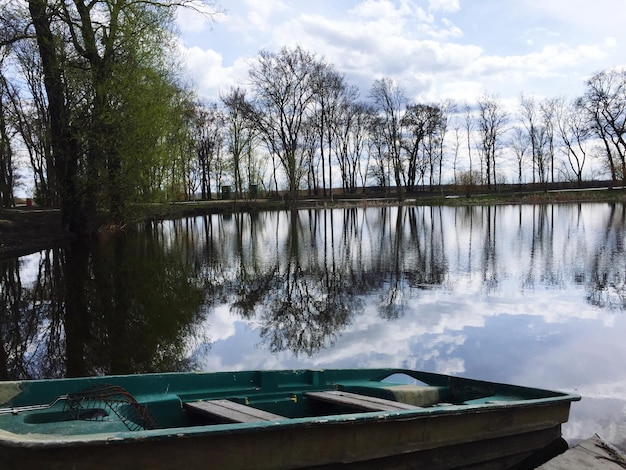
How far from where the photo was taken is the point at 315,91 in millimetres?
54500

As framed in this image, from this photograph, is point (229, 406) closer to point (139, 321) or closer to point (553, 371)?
point (553, 371)

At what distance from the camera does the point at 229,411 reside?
4270mm

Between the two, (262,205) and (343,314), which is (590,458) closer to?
(343,314)

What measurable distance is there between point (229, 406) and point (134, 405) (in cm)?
76

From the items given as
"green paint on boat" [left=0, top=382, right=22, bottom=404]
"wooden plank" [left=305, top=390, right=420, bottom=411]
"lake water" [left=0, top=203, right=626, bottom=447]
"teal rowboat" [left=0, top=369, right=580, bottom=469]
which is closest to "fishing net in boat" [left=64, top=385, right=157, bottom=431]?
"teal rowboat" [left=0, top=369, right=580, bottom=469]

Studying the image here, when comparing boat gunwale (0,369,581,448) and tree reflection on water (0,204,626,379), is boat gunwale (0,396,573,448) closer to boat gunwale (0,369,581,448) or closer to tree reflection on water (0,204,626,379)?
boat gunwale (0,369,581,448)

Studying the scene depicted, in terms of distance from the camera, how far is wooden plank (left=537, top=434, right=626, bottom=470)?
4.34 m

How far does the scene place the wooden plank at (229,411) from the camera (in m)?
4.06

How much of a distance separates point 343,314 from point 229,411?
624 centimetres

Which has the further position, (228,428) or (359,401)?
(359,401)

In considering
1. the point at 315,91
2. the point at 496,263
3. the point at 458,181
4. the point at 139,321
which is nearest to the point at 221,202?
the point at 315,91

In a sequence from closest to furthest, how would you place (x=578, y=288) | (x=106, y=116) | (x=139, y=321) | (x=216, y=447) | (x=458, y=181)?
(x=216, y=447) < (x=139, y=321) < (x=578, y=288) < (x=106, y=116) < (x=458, y=181)

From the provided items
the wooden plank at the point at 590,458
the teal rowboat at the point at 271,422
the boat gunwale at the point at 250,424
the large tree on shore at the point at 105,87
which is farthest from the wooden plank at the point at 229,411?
the large tree on shore at the point at 105,87

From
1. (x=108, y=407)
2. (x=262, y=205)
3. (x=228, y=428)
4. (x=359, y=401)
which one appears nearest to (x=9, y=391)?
(x=108, y=407)
